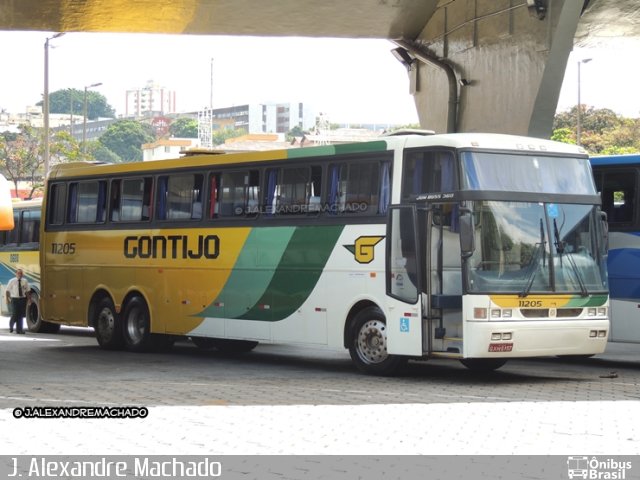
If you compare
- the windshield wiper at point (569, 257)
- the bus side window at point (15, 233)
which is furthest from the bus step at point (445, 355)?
the bus side window at point (15, 233)

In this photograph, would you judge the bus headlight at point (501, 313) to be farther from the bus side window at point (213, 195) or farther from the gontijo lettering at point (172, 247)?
the bus side window at point (213, 195)

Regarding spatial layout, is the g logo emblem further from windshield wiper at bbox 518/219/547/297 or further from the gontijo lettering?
the gontijo lettering

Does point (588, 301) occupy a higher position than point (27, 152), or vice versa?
point (27, 152)

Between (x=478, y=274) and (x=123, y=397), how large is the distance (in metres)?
4.94

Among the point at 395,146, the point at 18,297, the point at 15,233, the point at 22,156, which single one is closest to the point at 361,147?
the point at 395,146

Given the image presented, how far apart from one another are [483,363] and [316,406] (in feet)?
18.0

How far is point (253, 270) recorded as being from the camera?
65.5 feet

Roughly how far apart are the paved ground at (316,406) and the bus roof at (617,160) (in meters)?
3.38

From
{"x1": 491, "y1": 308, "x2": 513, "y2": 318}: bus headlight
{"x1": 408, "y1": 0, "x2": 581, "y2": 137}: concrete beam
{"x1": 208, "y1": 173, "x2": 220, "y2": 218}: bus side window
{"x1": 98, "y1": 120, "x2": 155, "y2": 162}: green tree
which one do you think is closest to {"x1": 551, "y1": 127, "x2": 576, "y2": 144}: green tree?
{"x1": 408, "y1": 0, "x2": 581, "y2": 137}: concrete beam

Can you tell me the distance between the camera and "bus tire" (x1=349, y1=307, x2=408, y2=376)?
57.0 feet
